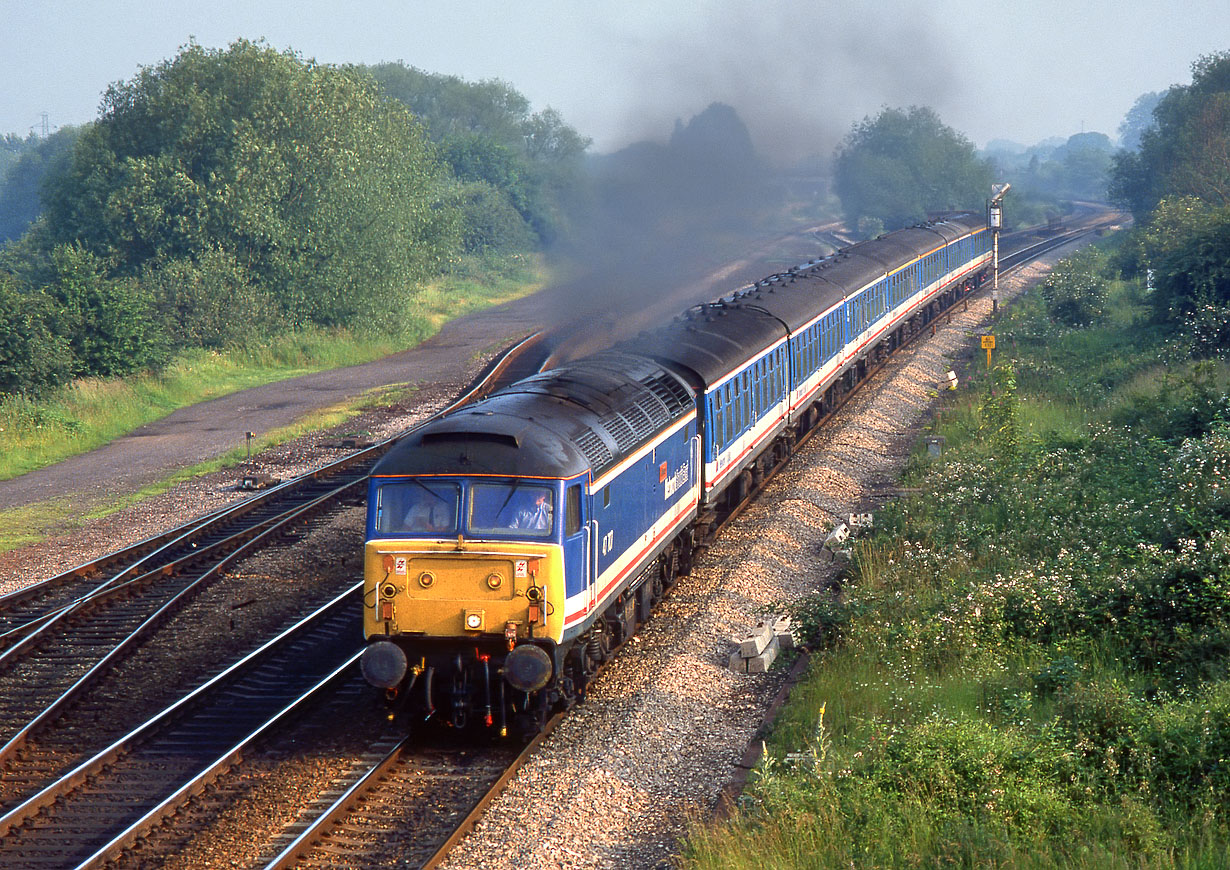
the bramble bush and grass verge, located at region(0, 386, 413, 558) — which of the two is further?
grass verge, located at region(0, 386, 413, 558)

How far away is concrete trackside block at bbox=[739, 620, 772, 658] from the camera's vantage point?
14.8m

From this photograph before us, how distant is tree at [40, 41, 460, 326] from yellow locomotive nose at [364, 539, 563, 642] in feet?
109

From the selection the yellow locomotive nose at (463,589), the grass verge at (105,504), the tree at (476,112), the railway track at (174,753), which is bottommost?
the railway track at (174,753)

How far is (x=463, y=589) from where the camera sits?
12.2 m

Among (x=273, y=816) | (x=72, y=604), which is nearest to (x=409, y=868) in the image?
(x=273, y=816)

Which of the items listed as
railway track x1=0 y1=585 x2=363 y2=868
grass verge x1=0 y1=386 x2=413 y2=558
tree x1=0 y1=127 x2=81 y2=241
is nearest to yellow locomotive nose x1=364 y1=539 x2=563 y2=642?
railway track x1=0 y1=585 x2=363 y2=868

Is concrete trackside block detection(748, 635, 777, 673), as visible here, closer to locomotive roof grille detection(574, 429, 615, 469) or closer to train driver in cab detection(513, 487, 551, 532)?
locomotive roof grille detection(574, 429, 615, 469)

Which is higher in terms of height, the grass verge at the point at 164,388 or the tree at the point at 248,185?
the tree at the point at 248,185

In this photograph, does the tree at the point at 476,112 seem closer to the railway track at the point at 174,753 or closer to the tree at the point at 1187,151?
the tree at the point at 1187,151

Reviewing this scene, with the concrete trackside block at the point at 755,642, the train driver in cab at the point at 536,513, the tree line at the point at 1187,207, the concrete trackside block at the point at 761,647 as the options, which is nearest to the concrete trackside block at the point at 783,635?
the concrete trackside block at the point at 761,647

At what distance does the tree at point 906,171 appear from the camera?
89750 mm

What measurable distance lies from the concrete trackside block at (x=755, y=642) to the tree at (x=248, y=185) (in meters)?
32.6

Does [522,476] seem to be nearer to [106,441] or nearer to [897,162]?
[106,441]

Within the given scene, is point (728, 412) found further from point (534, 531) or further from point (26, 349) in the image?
point (26, 349)
